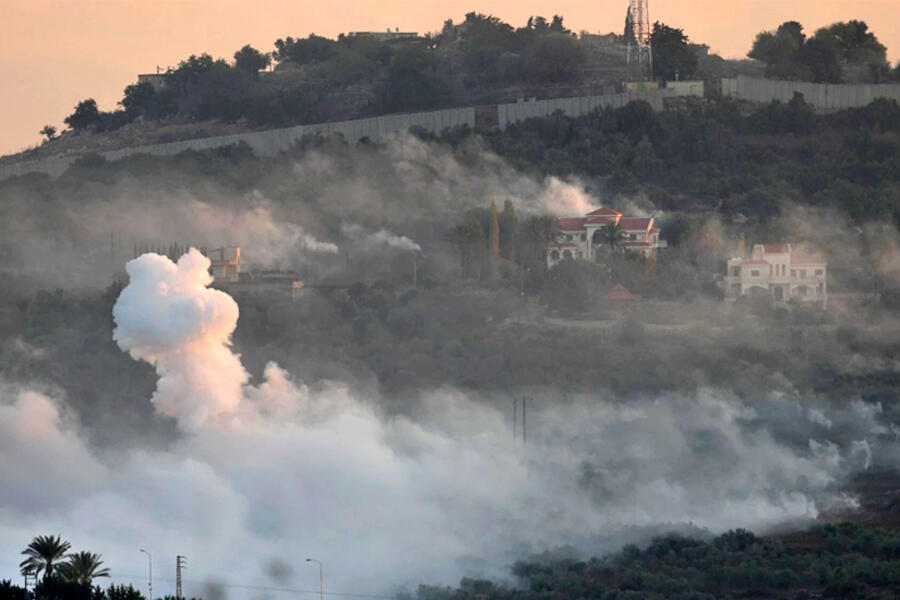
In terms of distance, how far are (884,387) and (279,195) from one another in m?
48.4

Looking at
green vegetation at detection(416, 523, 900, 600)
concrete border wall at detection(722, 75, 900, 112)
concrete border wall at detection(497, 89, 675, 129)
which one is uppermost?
concrete border wall at detection(722, 75, 900, 112)

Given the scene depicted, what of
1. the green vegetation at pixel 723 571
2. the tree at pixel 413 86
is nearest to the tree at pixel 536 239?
the tree at pixel 413 86

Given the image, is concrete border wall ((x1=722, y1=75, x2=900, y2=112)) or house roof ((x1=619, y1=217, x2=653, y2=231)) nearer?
house roof ((x1=619, y1=217, x2=653, y2=231))

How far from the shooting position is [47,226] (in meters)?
157

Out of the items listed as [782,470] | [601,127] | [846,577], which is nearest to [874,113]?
[601,127]

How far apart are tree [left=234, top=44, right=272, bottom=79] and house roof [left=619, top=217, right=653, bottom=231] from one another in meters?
59.4

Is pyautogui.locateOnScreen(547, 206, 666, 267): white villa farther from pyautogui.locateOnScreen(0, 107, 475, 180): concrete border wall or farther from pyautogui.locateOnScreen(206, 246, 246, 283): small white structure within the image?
pyautogui.locateOnScreen(0, 107, 475, 180): concrete border wall

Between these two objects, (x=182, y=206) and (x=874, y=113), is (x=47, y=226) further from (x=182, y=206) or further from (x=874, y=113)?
(x=874, y=113)

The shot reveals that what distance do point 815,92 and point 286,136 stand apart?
3528cm

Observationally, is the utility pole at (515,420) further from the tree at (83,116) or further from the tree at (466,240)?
the tree at (83,116)

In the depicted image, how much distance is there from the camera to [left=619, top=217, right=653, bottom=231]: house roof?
14150cm

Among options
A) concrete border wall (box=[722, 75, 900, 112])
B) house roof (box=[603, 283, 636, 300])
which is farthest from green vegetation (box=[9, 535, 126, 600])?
concrete border wall (box=[722, 75, 900, 112])

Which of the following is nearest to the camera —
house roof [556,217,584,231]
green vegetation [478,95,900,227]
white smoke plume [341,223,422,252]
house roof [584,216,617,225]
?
house roof [584,216,617,225]

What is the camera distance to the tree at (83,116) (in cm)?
18750
